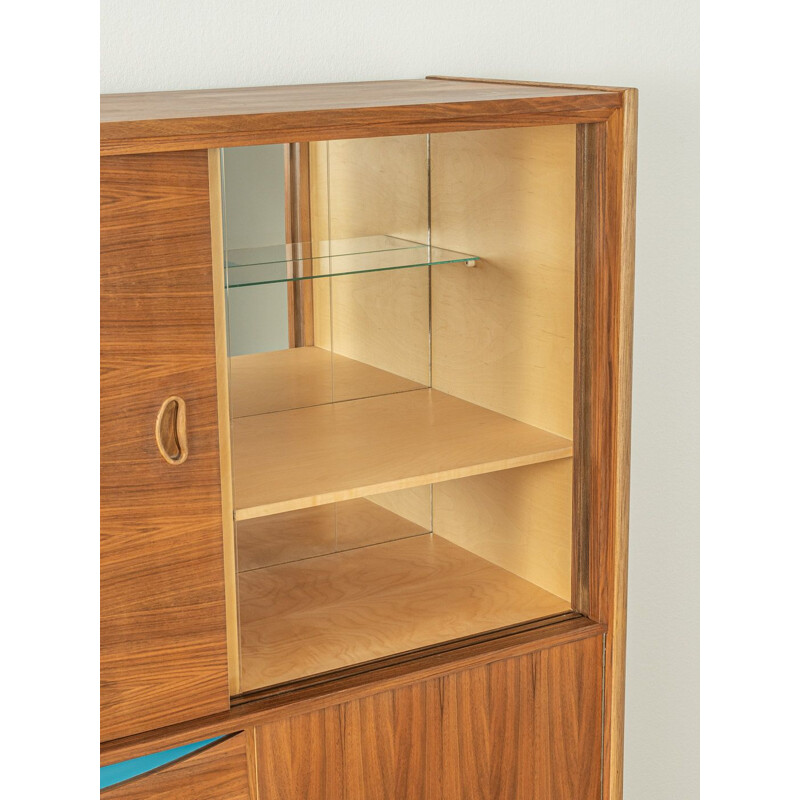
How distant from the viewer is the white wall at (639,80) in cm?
177

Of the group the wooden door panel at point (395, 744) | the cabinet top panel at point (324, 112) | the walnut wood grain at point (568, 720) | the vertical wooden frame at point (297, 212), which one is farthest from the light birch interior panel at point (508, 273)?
the wooden door panel at point (395, 744)

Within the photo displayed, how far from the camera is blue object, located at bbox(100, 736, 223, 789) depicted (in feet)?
4.35

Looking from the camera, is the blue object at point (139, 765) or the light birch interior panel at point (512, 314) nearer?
the blue object at point (139, 765)

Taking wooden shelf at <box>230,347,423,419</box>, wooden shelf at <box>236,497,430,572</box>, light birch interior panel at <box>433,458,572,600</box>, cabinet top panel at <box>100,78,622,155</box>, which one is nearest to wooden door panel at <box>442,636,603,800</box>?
light birch interior panel at <box>433,458,572,600</box>

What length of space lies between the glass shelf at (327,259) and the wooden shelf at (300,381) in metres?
0.19

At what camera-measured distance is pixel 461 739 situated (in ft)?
5.23

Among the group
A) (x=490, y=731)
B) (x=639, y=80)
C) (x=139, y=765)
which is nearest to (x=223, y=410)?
(x=139, y=765)

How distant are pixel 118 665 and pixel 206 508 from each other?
229 millimetres

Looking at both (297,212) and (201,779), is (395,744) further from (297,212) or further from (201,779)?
(297,212)

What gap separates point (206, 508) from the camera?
1346 mm

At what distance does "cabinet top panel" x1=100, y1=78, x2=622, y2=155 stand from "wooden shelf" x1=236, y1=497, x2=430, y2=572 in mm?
755

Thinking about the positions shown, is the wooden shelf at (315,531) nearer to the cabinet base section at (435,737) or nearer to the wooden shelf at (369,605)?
the wooden shelf at (369,605)

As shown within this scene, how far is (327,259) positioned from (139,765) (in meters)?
0.81

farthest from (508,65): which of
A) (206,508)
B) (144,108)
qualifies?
(206,508)
